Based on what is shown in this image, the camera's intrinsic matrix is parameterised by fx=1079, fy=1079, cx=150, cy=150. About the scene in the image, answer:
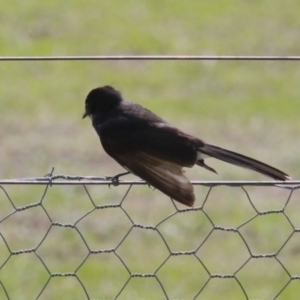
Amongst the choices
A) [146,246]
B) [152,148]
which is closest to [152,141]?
[152,148]

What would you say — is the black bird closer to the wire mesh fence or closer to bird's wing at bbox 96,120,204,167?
bird's wing at bbox 96,120,204,167

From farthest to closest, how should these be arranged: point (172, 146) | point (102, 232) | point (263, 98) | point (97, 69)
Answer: point (97, 69)
point (263, 98)
point (102, 232)
point (172, 146)

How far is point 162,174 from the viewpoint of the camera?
3891mm

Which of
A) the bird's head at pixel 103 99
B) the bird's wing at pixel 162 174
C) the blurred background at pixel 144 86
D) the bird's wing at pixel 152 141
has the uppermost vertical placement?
the blurred background at pixel 144 86

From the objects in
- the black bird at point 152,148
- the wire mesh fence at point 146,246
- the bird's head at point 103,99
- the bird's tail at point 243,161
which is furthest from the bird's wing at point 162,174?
the wire mesh fence at point 146,246

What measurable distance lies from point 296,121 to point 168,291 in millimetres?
3485

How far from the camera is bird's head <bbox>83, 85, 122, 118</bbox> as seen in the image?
464 cm

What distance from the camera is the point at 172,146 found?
412 cm

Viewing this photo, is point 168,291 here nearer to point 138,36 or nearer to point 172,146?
point 172,146

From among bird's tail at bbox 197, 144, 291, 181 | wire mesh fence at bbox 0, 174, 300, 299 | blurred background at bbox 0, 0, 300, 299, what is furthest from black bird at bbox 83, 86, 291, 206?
blurred background at bbox 0, 0, 300, 299

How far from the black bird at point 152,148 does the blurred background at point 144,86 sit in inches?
56.6

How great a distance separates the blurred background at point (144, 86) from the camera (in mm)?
7508

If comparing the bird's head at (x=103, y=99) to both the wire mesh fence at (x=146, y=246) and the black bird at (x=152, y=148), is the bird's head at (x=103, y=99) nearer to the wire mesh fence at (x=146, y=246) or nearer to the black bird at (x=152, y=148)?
the black bird at (x=152, y=148)

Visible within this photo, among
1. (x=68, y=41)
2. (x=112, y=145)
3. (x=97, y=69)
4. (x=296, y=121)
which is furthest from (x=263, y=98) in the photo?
(x=112, y=145)
